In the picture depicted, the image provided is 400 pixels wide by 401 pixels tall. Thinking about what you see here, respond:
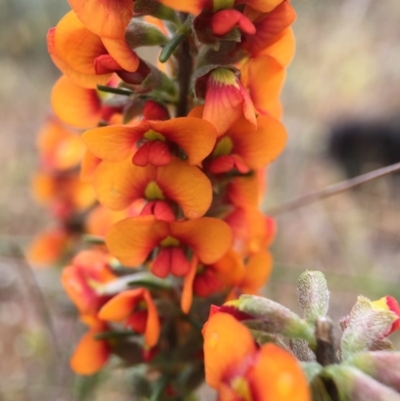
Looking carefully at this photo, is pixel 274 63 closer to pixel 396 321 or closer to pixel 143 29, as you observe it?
pixel 143 29

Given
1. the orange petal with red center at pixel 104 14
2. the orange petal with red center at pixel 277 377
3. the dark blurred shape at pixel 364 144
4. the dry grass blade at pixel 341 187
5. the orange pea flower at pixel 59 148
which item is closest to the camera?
the orange petal with red center at pixel 277 377

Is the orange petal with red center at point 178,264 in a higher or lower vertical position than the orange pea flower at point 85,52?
lower

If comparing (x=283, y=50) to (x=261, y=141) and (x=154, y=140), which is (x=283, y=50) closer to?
(x=261, y=141)

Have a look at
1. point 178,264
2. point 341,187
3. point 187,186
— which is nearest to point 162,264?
point 178,264

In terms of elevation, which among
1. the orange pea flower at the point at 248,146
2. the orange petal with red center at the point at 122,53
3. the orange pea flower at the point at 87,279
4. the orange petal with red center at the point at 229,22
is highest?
the orange petal with red center at the point at 229,22

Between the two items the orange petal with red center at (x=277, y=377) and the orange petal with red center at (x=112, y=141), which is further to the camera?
the orange petal with red center at (x=112, y=141)

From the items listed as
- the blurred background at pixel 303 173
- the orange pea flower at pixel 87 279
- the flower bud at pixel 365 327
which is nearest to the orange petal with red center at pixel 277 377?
the flower bud at pixel 365 327

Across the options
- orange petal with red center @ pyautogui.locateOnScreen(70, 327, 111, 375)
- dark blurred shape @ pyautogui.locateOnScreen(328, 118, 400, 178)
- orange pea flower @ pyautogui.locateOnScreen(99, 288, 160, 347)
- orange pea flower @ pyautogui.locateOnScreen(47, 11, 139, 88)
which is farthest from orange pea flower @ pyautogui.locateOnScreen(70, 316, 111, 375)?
dark blurred shape @ pyautogui.locateOnScreen(328, 118, 400, 178)

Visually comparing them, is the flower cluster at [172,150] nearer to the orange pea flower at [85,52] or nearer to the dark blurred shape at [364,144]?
the orange pea flower at [85,52]
